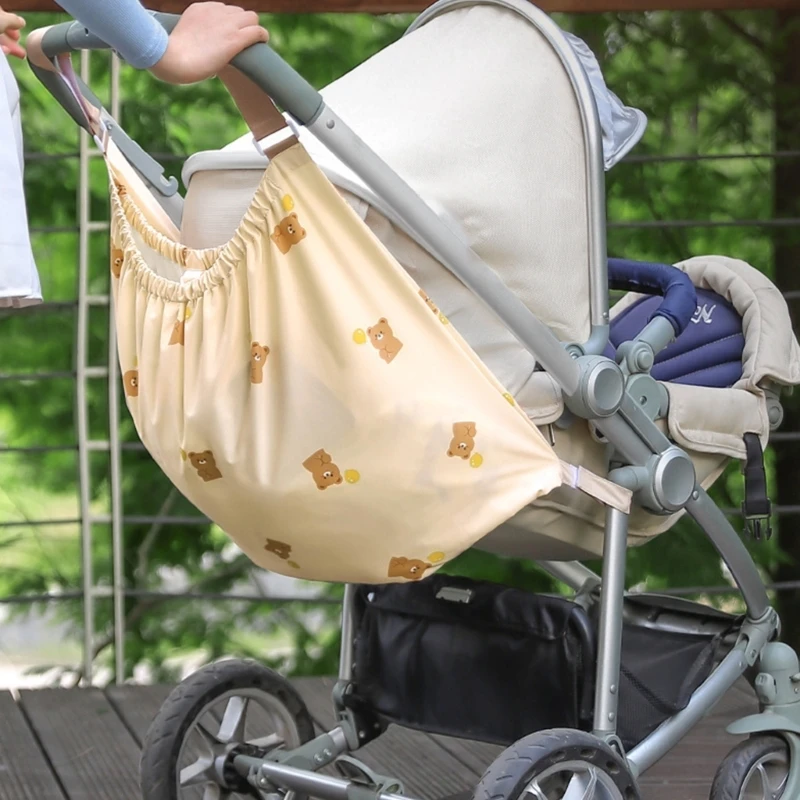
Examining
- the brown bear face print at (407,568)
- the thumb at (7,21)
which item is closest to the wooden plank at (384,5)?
the thumb at (7,21)

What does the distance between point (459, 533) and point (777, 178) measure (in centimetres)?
209

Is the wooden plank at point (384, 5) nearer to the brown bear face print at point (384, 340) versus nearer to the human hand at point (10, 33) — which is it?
the human hand at point (10, 33)

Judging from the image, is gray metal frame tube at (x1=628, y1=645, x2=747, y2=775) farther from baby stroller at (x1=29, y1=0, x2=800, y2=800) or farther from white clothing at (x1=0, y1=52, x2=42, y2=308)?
white clothing at (x1=0, y1=52, x2=42, y2=308)

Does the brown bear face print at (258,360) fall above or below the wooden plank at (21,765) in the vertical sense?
above

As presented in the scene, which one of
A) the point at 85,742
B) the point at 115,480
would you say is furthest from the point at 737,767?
the point at 115,480

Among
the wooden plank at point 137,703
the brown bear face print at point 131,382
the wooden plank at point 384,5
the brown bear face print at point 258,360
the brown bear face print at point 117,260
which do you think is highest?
the wooden plank at point 384,5

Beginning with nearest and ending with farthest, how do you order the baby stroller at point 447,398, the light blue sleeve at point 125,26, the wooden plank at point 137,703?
the light blue sleeve at point 125,26
the baby stroller at point 447,398
the wooden plank at point 137,703

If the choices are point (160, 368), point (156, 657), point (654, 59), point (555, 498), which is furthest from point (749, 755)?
point (654, 59)

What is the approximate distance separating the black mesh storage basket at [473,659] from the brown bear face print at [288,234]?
62cm

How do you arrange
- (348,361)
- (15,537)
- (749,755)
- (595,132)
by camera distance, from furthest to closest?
(15,537)
(749,755)
(595,132)
(348,361)

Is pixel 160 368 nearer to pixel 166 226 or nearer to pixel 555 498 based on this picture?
pixel 166 226

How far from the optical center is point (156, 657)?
310 centimetres

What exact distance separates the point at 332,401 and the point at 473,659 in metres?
0.55

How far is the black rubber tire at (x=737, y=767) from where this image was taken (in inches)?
68.1
